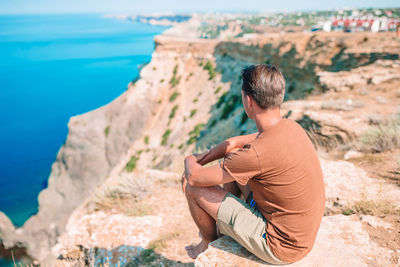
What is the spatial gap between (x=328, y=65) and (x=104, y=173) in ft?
62.0

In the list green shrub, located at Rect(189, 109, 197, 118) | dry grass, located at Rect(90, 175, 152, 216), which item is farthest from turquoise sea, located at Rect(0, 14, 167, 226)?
dry grass, located at Rect(90, 175, 152, 216)

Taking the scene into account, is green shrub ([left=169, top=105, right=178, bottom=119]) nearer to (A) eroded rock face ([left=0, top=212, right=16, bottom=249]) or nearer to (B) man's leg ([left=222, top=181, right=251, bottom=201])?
(A) eroded rock face ([left=0, top=212, right=16, bottom=249])

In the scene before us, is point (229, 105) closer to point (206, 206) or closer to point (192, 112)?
point (192, 112)

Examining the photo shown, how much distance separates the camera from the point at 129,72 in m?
65.2

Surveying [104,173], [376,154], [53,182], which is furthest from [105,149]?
[376,154]

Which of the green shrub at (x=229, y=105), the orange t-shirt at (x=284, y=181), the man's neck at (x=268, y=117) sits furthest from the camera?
the green shrub at (x=229, y=105)

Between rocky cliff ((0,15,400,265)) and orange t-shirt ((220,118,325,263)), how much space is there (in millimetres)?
631

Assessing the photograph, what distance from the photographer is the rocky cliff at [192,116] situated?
16.2 feet

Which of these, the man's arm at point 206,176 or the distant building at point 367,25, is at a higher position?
the distant building at point 367,25

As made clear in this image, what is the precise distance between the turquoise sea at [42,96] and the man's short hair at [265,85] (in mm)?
24781

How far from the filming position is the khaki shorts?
181 centimetres

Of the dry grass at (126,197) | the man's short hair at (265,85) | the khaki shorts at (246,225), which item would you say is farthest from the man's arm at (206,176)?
the dry grass at (126,197)

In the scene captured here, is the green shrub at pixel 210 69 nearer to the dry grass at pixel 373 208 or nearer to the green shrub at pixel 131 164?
the green shrub at pixel 131 164

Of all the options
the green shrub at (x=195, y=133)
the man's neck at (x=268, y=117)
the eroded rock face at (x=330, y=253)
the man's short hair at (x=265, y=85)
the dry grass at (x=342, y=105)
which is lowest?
the green shrub at (x=195, y=133)
